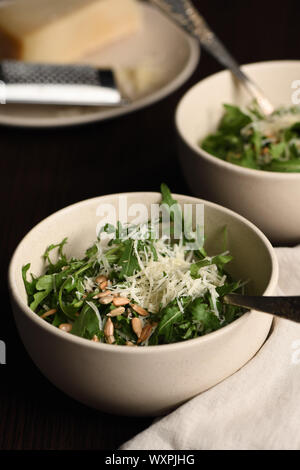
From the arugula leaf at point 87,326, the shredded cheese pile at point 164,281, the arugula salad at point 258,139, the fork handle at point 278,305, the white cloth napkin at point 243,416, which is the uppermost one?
the arugula leaf at point 87,326

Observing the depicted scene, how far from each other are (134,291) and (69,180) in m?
0.61

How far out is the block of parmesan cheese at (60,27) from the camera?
6.39ft

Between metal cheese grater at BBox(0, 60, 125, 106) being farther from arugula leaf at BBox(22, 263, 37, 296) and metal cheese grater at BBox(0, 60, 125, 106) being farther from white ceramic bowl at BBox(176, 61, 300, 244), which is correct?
arugula leaf at BBox(22, 263, 37, 296)

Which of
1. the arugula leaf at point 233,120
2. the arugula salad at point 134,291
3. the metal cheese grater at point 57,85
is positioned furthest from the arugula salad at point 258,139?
the metal cheese grater at point 57,85

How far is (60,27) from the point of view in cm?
197

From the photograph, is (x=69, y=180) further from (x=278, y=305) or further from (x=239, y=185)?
(x=278, y=305)

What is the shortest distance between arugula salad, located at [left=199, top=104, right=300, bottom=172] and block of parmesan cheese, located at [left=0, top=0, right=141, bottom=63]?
739 millimetres

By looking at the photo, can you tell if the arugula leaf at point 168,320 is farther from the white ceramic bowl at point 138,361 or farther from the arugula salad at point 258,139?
the arugula salad at point 258,139

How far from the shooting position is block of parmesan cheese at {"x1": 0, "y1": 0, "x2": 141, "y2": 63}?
1946 millimetres

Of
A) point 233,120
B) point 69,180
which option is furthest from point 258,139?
point 69,180

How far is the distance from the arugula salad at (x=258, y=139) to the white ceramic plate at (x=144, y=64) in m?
0.34

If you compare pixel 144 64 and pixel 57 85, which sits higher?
pixel 57 85

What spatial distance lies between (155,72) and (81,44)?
Answer: 0.30m

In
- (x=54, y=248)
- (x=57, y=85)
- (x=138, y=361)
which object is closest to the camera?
(x=138, y=361)
